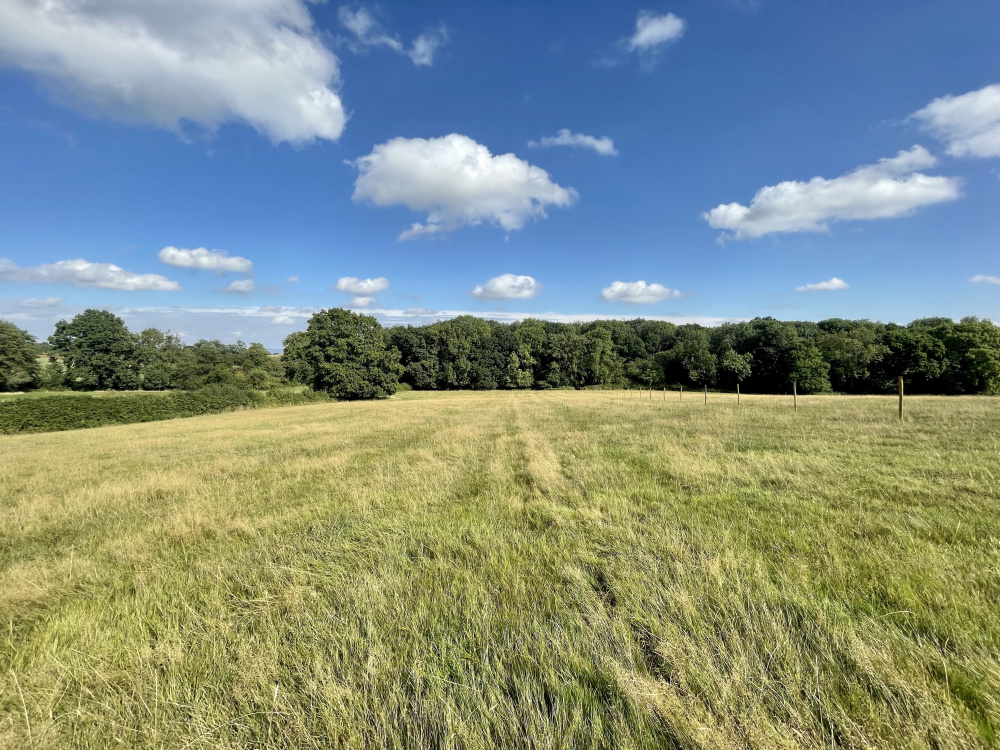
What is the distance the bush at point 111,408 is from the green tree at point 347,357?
10297 millimetres

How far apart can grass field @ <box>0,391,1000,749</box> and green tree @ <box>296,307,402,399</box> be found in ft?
153

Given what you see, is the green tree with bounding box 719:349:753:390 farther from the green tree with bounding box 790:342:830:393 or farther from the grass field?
the grass field

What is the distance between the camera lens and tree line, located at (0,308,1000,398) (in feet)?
174

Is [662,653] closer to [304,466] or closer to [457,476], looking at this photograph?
[457,476]

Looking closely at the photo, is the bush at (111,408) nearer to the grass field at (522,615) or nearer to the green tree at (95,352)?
the green tree at (95,352)

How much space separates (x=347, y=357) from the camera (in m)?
53.0

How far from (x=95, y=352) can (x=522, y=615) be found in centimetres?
8564

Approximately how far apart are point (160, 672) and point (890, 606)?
239 inches

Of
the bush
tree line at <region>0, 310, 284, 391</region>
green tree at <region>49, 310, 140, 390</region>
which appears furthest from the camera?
green tree at <region>49, 310, 140, 390</region>

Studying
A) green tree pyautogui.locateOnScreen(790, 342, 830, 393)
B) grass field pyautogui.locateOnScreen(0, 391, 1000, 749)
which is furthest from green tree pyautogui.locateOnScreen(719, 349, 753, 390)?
grass field pyautogui.locateOnScreen(0, 391, 1000, 749)

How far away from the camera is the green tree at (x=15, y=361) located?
48.2 meters

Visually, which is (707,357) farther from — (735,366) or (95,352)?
(95,352)

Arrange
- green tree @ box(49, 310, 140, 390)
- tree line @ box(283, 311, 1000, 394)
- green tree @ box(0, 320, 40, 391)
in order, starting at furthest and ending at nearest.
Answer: green tree @ box(49, 310, 140, 390), tree line @ box(283, 311, 1000, 394), green tree @ box(0, 320, 40, 391)

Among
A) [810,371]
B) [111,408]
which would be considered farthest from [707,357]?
[111,408]
